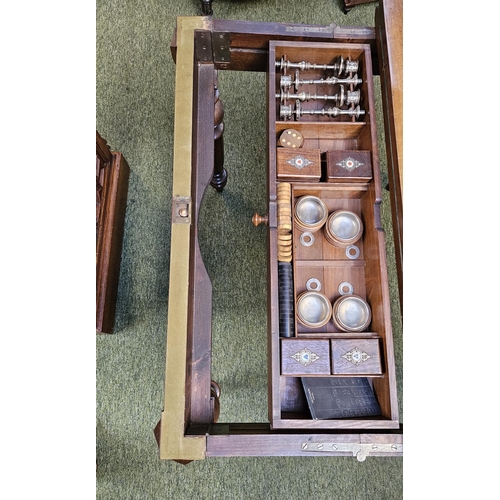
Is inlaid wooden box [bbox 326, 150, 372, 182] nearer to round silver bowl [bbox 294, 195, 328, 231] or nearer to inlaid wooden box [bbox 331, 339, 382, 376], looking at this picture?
round silver bowl [bbox 294, 195, 328, 231]

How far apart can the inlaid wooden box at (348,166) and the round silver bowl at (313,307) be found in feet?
1.02

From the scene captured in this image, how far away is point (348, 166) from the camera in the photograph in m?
1.07

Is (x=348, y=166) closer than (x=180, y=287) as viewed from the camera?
Result: No

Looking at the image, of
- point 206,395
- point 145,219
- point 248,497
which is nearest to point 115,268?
point 145,219

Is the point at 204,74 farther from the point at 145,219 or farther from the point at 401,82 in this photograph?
the point at 145,219

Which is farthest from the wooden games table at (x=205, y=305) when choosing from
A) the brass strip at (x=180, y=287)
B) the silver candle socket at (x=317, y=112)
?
the silver candle socket at (x=317, y=112)

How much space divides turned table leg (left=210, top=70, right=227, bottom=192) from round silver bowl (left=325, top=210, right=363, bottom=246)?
433 millimetres

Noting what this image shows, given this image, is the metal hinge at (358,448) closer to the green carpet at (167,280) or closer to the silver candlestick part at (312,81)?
the green carpet at (167,280)

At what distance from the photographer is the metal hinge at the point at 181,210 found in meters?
0.92

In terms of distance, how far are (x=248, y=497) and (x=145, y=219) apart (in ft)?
3.57

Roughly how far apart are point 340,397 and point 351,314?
21cm

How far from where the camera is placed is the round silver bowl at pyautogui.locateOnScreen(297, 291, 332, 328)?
1037mm

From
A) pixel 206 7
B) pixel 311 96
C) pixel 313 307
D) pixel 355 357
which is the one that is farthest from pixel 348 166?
pixel 206 7

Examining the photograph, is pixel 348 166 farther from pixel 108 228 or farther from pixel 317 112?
pixel 108 228
